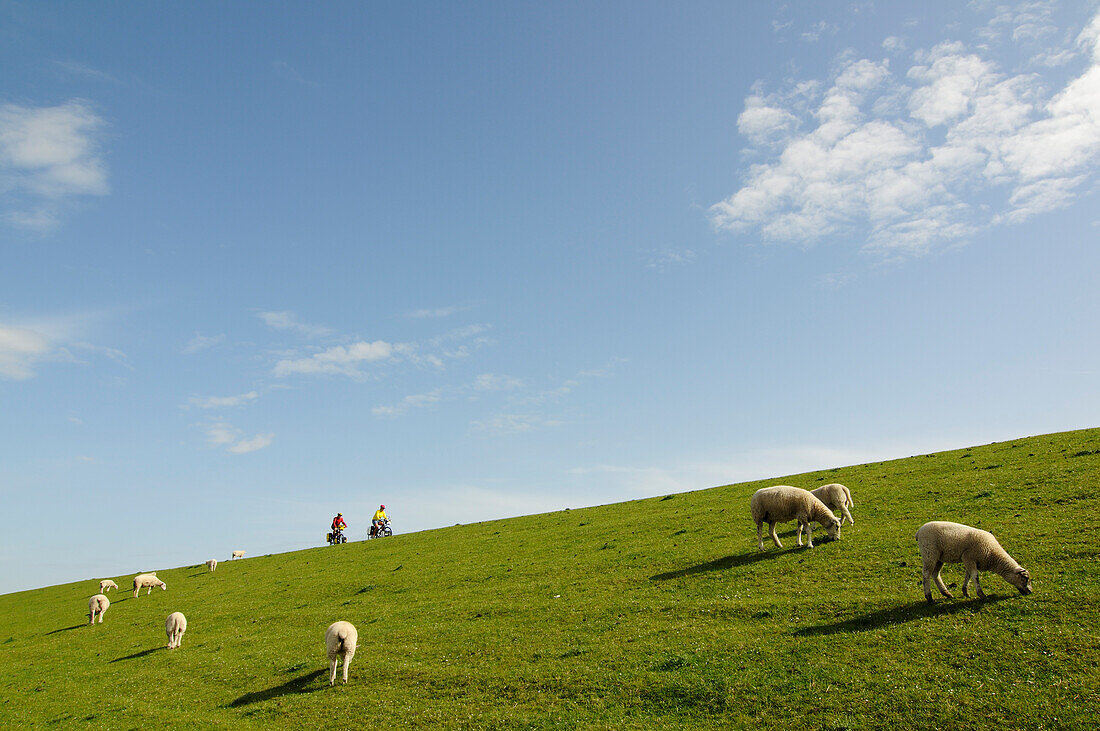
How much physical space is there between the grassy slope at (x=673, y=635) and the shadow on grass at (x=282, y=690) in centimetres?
10

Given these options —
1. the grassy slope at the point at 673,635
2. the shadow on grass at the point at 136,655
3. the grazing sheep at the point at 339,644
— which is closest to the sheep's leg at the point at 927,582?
the grassy slope at the point at 673,635

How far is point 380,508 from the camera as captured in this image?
61.8 meters

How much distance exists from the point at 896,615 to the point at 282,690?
62.4ft

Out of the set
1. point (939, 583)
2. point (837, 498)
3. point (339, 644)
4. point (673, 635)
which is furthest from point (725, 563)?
point (339, 644)

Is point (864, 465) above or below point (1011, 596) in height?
above

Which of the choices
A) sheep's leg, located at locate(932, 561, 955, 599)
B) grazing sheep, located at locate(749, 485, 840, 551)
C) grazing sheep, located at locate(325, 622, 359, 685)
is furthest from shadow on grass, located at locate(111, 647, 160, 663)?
sheep's leg, located at locate(932, 561, 955, 599)

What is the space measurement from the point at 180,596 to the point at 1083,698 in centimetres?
4991

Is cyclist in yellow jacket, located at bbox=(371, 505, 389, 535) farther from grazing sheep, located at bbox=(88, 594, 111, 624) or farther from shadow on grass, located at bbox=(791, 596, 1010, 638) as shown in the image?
shadow on grass, located at bbox=(791, 596, 1010, 638)

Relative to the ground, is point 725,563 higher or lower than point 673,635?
higher

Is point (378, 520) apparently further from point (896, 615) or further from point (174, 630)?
point (896, 615)

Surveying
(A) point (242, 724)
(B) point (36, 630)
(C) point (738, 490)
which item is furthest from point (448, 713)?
(B) point (36, 630)

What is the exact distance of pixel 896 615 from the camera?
16.1 m

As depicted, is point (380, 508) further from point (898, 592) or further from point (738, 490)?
point (898, 592)

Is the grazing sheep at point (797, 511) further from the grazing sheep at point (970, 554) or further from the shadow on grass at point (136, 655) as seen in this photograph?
the shadow on grass at point (136, 655)
